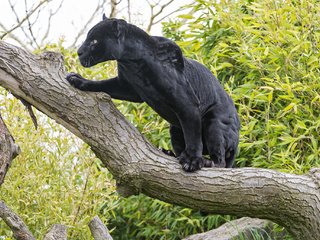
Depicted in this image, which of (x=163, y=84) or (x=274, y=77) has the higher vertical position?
(x=163, y=84)

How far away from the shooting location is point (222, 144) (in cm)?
365

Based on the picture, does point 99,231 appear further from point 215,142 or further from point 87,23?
point 87,23

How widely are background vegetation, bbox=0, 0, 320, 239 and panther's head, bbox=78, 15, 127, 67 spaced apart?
137 cm

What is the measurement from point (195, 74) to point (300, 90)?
1.22 m

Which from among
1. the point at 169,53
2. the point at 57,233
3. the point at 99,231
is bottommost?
the point at 99,231

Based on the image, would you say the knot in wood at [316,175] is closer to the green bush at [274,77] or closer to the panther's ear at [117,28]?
the green bush at [274,77]

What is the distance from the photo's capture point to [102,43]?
3.41 meters

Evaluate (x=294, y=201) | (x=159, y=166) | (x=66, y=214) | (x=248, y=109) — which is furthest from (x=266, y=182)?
→ (x=66, y=214)

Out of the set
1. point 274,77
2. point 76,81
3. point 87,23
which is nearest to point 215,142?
point 76,81

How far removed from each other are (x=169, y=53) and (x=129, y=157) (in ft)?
1.61

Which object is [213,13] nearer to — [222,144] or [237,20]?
[237,20]

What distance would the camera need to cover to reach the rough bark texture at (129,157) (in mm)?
3447

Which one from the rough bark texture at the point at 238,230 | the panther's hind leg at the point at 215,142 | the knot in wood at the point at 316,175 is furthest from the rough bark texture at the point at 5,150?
the rough bark texture at the point at 238,230

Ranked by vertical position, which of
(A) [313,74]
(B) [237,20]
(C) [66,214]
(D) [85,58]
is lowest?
(C) [66,214]
